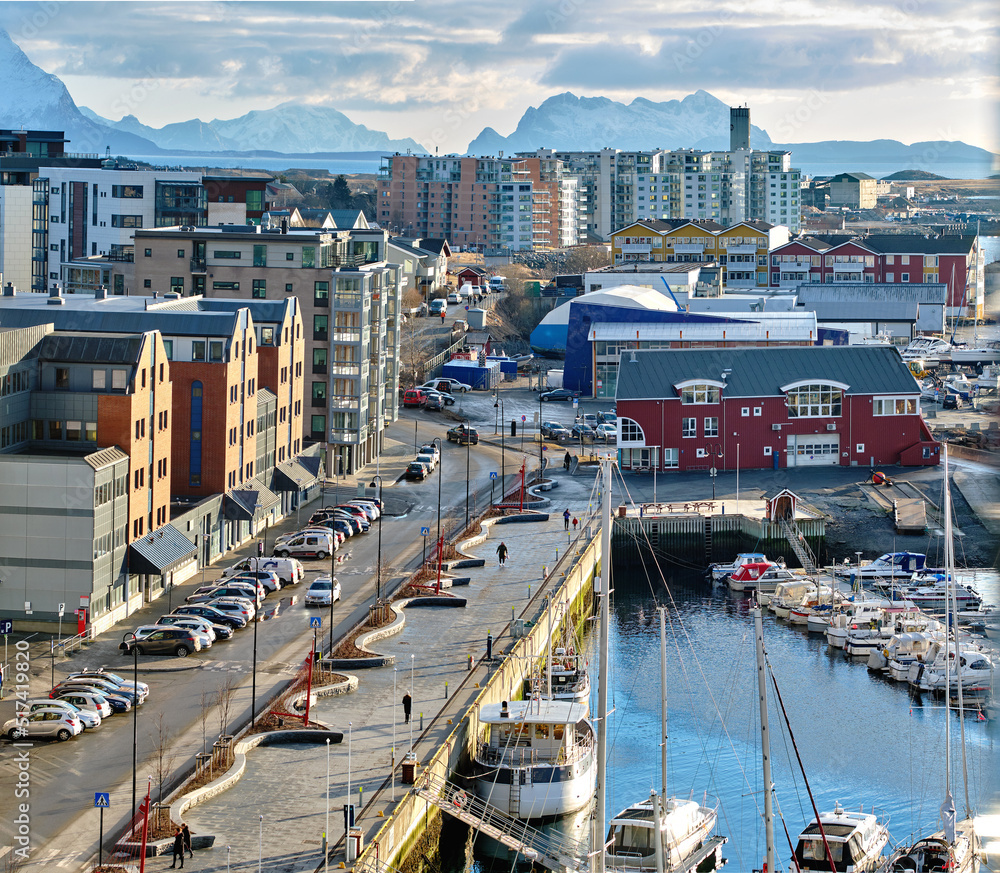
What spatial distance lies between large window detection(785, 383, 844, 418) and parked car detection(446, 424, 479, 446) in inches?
610

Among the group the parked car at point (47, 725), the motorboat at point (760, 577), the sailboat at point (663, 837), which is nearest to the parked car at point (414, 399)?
the motorboat at point (760, 577)

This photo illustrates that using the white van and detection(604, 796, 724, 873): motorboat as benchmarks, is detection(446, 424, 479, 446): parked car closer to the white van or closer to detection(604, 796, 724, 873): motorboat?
the white van

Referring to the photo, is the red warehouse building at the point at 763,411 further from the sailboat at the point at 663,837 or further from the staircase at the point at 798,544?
the sailboat at the point at 663,837

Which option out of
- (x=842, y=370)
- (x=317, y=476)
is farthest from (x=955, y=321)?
(x=317, y=476)

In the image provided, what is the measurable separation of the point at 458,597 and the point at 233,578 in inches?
273

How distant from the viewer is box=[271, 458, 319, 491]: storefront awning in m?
53.8

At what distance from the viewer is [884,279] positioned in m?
122

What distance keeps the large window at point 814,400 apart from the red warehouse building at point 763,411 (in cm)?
5

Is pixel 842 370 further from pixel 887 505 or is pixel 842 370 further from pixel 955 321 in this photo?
pixel 955 321

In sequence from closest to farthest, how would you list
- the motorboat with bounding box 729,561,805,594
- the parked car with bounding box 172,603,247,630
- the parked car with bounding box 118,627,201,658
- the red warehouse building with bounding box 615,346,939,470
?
the parked car with bounding box 118,627,201,658
the parked car with bounding box 172,603,247,630
the motorboat with bounding box 729,561,805,594
the red warehouse building with bounding box 615,346,939,470

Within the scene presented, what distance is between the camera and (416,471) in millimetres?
62125

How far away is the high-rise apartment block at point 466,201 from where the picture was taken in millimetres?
165750

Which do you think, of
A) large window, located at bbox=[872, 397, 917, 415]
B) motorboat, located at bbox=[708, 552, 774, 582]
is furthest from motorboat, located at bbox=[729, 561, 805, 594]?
large window, located at bbox=[872, 397, 917, 415]

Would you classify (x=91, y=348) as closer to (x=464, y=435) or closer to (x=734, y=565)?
(x=734, y=565)
